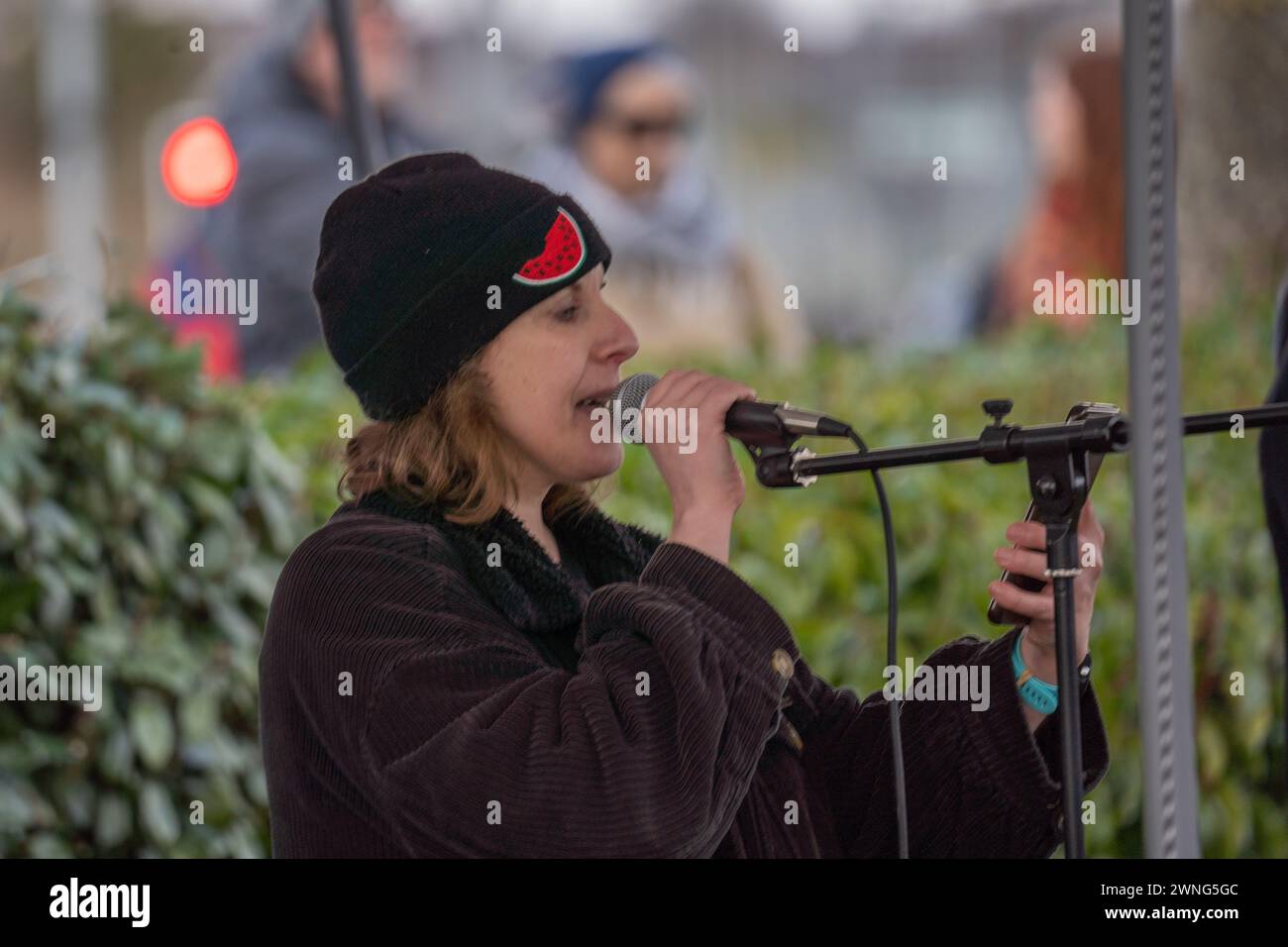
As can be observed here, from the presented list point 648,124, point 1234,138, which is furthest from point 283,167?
point 1234,138

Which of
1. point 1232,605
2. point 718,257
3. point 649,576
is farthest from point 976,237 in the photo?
point 649,576

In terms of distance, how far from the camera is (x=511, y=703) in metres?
1.70

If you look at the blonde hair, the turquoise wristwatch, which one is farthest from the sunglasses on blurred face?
the turquoise wristwatch

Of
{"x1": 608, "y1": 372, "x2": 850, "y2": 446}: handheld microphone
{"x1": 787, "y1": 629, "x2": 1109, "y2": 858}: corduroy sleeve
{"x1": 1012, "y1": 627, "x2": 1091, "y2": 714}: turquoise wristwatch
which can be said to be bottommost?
{"x1": 787, "y1": 629, "x2": 1109, "y2": 858}: corduroy sleeve

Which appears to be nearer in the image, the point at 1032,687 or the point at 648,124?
the point at 1032,687

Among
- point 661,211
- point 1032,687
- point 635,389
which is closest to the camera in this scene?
point 635,389

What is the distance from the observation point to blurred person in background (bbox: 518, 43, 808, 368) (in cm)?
372

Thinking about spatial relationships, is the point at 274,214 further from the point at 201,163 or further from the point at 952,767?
the point at 952,767

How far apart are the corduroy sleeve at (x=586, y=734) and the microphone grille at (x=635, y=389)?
0.21 meters

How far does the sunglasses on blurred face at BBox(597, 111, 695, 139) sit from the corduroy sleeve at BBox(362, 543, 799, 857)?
2341 millimetres

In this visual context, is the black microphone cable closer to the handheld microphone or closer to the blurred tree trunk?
the handheld microphone

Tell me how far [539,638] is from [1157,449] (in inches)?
27.6

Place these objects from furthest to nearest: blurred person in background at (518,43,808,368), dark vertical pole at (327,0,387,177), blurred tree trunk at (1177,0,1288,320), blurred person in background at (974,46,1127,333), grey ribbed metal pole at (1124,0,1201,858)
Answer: blurred tree trunk at (1177,0,1288,320) → blurred person in background at (974,46,1127,333) → blurred person in background at (518,43,808,368) → dark vertical pole at (327,0,387,177) → grey ribbed metal pole at (1124,0,1201,858)
